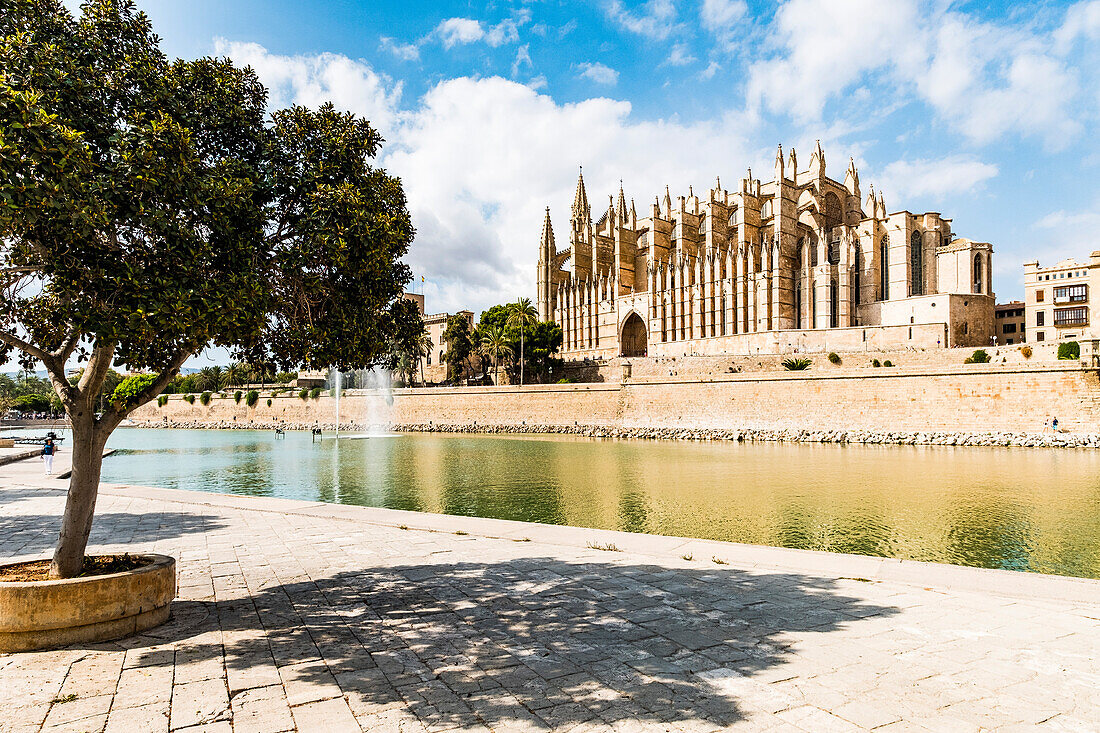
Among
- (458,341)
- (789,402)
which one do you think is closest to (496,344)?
(458,341)

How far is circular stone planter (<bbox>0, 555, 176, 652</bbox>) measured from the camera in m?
4.57

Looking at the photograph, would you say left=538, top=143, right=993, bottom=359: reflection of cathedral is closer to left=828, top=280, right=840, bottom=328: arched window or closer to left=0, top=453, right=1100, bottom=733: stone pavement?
left=828, top=280, right=840, bottom=328: arched window

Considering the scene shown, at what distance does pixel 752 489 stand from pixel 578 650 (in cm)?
1389

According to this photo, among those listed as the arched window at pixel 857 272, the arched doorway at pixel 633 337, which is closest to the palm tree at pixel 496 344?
the arched doorway at pixel 633 337

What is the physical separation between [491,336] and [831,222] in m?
33.0

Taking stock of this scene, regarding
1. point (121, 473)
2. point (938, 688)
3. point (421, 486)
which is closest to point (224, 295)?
point (938, 688)

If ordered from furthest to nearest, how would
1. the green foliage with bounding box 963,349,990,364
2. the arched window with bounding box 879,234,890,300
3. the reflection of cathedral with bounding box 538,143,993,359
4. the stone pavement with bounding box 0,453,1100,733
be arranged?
the arched window with bounding box 879,234,890,300
the reflection of cathedral with bounding box 538,143,993,359
the green foliage with bounding box 963,349,990,364
the stone pavement with bounding box 0,453,1100,733

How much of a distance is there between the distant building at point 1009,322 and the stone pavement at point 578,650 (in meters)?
57.7

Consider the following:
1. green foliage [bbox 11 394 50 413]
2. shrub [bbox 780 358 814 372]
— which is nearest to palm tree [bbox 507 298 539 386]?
shrub [bbox 780 358 814 372]

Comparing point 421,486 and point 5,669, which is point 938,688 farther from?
point 421,486

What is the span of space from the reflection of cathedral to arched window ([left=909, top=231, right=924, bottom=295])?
4.1 inches

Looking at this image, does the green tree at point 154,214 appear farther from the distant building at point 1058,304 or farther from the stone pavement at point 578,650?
the distant building at point 1058,304

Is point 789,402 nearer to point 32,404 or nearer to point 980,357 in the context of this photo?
point 980,357

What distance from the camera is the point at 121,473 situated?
75.5ft
